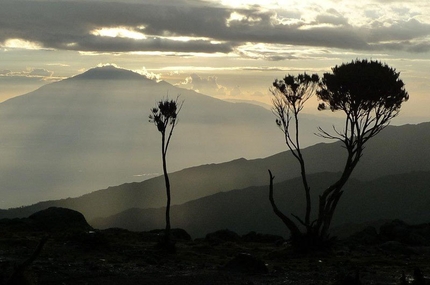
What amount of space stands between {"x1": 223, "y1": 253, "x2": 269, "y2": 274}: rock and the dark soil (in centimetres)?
5

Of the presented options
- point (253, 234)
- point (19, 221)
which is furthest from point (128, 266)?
point (253, 234)

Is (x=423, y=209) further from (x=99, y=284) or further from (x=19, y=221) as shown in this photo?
(x=99, y=284)

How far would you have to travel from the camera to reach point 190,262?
103 ft

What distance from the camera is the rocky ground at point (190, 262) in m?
25.8

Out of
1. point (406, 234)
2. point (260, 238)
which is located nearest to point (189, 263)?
point (260, 238)

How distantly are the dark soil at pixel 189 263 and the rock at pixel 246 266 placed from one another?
1.9 inches

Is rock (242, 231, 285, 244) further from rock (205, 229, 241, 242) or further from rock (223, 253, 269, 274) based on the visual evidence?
rock (223, 253, 269, 274)

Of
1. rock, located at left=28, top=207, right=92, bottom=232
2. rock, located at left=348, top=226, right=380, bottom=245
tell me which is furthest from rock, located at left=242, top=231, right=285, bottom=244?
rock, located at left=28, top=207, right=92, bottom=232

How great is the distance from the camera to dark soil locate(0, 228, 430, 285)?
25.8 meters

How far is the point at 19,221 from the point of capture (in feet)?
149

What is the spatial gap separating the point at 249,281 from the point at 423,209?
181 meters

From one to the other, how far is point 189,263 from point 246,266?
4115mm

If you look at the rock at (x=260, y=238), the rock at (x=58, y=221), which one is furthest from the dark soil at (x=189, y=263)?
the rock at (x=260, y=238)

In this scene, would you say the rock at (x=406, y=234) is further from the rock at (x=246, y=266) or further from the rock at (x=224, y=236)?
the rock at (x=246, y=266)
